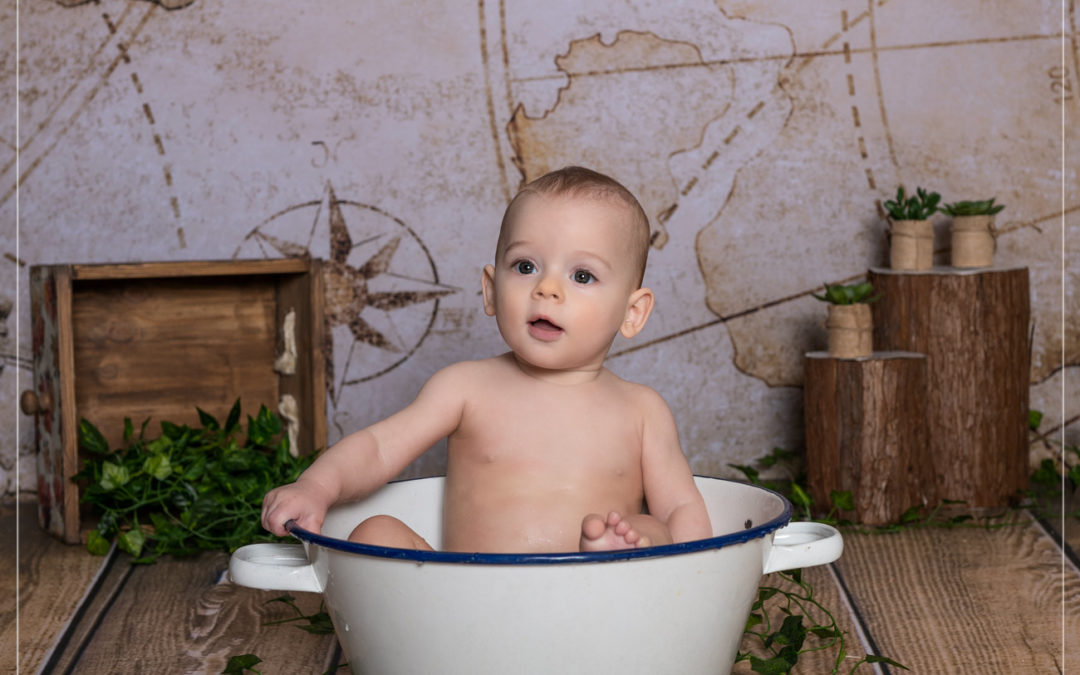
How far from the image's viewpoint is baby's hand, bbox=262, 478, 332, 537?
896 mm

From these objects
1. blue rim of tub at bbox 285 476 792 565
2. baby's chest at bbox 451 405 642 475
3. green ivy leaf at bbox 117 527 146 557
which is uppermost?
baby's chest at bbox 451 405 642 475

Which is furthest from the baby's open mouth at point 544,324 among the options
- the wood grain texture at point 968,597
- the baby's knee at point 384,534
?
the wood grain texture at point 968,597

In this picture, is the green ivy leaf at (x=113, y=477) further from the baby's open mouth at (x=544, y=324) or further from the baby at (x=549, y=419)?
the baby's open mouth at (x=544, y=324)

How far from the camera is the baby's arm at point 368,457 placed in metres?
0.92

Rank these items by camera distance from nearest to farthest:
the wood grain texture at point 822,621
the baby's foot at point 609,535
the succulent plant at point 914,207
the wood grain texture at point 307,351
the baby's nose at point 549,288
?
the baby's foot at point 609,535
the baby's nose at point 549,288
the wood grain texture at point 822,621
the wood grain texture at point 307,351
the succulent plant at point 914,207

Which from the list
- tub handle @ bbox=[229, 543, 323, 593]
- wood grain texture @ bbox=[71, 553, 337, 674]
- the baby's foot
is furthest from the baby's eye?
wood grain texture @ bbox=[71, 553, 337, 674]

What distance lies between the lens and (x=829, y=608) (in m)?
1.30

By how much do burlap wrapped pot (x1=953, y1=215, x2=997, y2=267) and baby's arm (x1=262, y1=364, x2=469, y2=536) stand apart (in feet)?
3.43

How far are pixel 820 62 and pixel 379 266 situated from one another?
845mm

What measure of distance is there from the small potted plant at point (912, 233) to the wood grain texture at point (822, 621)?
576 millimetres

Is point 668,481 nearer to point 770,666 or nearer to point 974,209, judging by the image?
point 770,666

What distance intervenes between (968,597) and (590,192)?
702 millimetres

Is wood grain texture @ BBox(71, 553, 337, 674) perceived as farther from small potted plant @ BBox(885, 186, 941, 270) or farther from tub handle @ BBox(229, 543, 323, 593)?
small potted plant @ BBox(885, 186, 941, 270)

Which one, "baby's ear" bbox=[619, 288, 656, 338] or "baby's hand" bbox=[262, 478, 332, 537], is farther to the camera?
"baby's ear" bbox=[619, 288, 656, 338]
